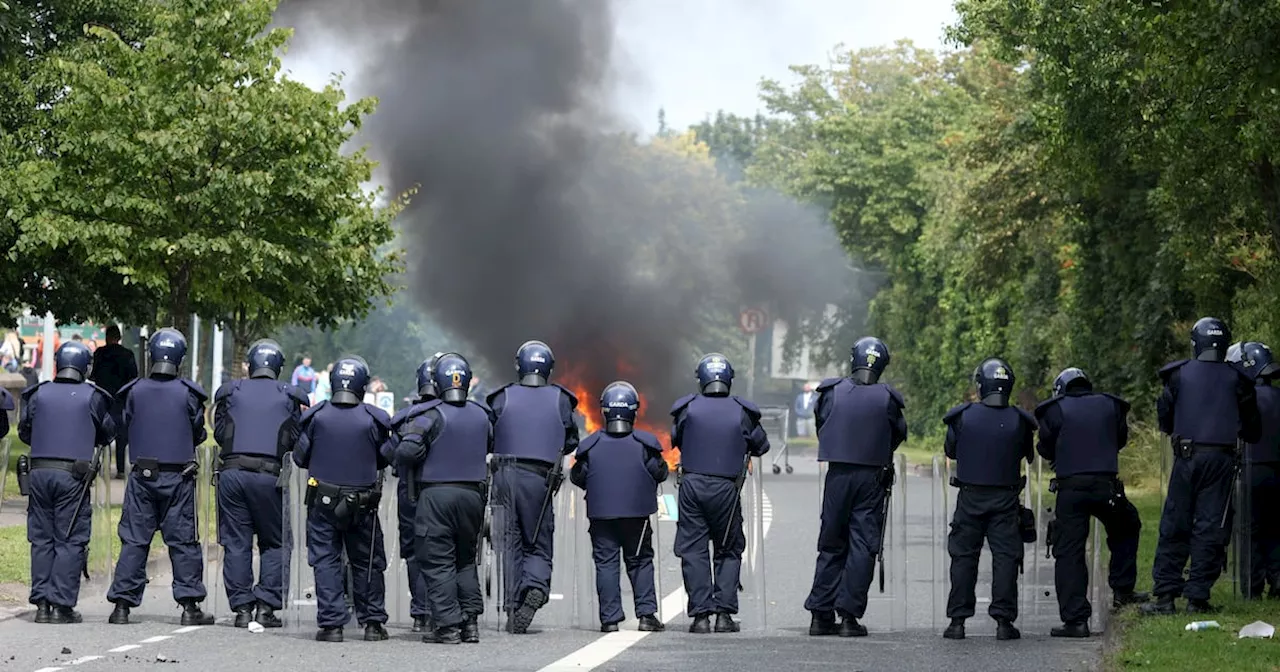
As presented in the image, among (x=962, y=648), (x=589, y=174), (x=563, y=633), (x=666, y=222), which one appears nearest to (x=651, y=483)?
(x=563, y=633)

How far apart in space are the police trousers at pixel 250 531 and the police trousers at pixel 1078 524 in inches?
190

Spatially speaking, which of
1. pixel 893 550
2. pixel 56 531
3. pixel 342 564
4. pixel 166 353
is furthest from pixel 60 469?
pixel 893 550

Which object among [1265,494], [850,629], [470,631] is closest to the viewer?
[470,631]

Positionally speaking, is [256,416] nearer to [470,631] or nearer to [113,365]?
[470,631]

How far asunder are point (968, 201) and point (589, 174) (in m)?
6.95

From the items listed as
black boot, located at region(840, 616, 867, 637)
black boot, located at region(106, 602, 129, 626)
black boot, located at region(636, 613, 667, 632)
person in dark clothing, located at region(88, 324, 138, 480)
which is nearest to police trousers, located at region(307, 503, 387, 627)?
black boot, located at region(106, 602, 129, 626)

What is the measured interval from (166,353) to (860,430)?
176 inches

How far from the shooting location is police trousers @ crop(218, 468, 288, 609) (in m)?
13.3

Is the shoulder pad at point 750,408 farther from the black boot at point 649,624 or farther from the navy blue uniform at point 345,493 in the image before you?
the navy blue uniform at point 345,493

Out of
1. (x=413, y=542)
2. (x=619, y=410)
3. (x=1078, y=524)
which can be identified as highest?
(x=619, y=410)

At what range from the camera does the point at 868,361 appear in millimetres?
13430

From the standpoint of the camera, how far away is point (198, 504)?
15.5 metres

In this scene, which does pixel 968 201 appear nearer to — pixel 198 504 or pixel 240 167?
pixel 240 167

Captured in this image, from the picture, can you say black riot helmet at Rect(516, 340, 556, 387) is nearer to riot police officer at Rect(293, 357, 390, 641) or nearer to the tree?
riot police officer at Rect(293, 357, 390, 641)
